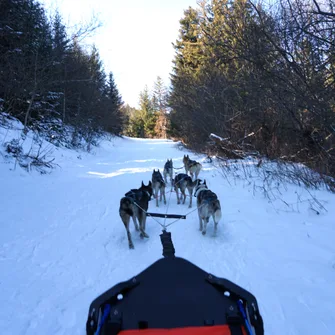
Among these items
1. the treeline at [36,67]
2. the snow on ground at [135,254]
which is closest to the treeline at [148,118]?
the treeline at [36,67]

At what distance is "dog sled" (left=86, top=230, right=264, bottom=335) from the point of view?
1455 millimetres

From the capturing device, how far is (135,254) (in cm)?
405

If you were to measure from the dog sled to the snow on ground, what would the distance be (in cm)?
117

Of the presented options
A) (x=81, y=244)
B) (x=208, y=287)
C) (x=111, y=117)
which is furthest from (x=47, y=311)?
(x=111, y=117)

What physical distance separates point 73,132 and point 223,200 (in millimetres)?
14365

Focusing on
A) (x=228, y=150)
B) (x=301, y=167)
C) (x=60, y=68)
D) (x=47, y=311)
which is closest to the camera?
(x=47, y=311)

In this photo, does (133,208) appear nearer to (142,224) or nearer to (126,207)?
(126,207)

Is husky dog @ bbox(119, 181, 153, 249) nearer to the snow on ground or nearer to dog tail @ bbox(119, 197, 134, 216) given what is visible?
dog tail @ bbox(119, 197, 134, 216)

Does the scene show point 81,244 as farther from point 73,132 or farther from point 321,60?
point 73,132

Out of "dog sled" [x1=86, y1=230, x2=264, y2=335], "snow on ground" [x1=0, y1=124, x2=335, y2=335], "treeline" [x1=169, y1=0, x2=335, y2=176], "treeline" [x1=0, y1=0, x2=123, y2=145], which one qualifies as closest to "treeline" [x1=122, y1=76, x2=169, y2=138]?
"treeline" [x1=0, y1=0, x2=123, y2=145]

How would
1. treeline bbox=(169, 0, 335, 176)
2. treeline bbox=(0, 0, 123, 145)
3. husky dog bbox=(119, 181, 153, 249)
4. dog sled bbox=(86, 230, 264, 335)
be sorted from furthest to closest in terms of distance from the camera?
treeline bbox=(0, 0, 123, 145) < treeline bbox=(169, 0, 335, 176) < husky dog bbox=(119, 181, 153, 249) < dog sled bbox=(86, 230, 264, 335)

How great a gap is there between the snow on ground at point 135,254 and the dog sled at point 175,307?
3.84ft

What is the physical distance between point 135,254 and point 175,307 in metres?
2.58

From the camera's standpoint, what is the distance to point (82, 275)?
3400 mm
